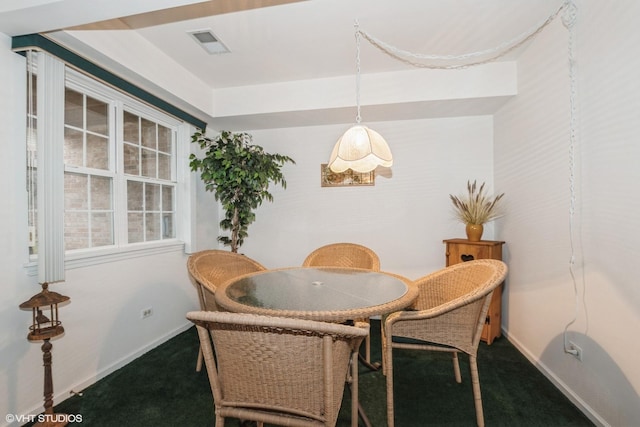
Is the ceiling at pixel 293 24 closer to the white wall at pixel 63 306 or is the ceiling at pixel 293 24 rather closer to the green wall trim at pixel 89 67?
the green wall trim at pixel 89 67

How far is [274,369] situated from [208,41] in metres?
2.44

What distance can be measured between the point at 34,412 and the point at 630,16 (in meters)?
4.03

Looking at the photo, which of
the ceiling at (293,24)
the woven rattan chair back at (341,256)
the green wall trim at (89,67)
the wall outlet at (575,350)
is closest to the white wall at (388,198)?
the woven rattan chair back at (341,256)

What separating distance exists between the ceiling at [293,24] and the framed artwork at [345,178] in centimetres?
121

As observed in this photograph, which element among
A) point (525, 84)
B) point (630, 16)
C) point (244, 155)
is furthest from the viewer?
point (244, 155)

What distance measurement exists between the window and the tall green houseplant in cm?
30

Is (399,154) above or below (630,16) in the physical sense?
below

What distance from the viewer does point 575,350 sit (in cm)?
196

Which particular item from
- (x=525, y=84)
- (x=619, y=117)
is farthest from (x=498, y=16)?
(x=619, y=117)

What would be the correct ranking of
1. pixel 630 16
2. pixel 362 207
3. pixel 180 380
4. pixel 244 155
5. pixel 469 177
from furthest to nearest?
pixel 362 207 < pixel 469 177 < pixel 244 155 < pixel 180 380 < pixel 630 16

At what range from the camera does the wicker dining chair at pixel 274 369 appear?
3.62 feet

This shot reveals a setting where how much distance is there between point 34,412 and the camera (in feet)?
6.13

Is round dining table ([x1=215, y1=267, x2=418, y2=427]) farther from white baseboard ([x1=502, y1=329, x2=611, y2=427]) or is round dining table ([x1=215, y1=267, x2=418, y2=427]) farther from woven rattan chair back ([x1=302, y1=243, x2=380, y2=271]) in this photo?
white baseboard ([x1=502, y1=329, x2=611, y2=427])

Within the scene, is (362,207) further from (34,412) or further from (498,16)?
(34,412)
